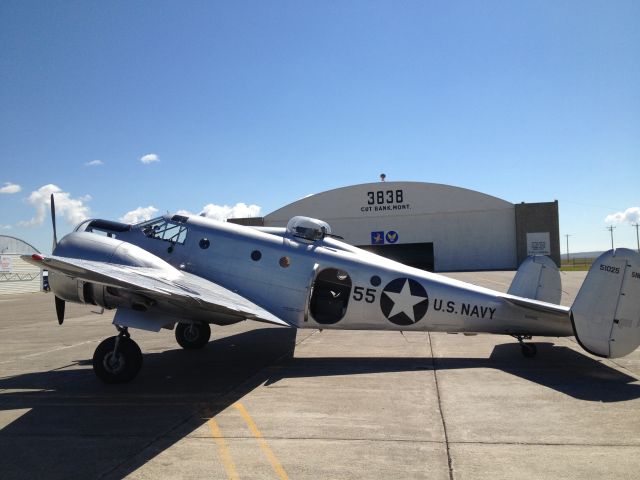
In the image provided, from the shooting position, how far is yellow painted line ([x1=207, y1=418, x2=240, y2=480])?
4859mm

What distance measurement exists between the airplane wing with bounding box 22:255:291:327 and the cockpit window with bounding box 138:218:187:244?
116cm

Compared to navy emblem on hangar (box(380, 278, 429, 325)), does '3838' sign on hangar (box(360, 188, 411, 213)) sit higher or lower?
higher

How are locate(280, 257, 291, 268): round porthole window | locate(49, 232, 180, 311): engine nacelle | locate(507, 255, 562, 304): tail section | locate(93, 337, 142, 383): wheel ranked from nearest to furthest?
locate(93, 337, 142, 383): wheel
locate(49, 232, 180, 311): engine nacelle
locate(280, 257, 291, 268): round porthole window
locate(507, 255, 562, 304): tail section

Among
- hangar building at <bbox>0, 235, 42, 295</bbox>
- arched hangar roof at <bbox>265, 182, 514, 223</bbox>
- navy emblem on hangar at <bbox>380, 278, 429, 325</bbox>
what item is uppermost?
arched hangar roof at <bbox>265, 182, 514, 223</bbox>

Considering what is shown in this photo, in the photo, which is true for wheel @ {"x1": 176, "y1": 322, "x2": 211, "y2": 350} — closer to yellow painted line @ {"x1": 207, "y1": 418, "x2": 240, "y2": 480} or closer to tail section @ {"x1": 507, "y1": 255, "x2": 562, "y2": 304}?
yellow painted line @ {"x1": 207, "y1": 418, "x2": 240, "y2": 480}

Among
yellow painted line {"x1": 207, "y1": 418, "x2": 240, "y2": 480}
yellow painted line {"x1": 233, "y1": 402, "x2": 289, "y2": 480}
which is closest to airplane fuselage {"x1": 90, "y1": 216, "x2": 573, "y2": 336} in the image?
yellow painted line {"x1": 233, "y1": 402, "x2": 289, "y2": 480}

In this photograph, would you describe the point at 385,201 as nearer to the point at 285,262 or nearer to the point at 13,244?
the point at 285,262

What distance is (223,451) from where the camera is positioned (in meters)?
5.43

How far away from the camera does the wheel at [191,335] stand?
12102 millimetres

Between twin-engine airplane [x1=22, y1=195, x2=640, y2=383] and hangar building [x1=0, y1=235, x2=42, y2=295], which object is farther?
hangar building [x1=0, y1=235, x2=42, y2=295]

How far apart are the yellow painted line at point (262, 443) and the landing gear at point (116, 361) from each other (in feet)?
8.59

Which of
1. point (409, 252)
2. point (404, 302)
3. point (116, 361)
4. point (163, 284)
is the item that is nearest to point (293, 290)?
point (404, 302)

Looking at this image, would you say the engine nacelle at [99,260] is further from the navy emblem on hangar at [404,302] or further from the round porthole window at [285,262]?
the navy emblem on hangar at [404,302]

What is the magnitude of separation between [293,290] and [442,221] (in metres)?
46.7
